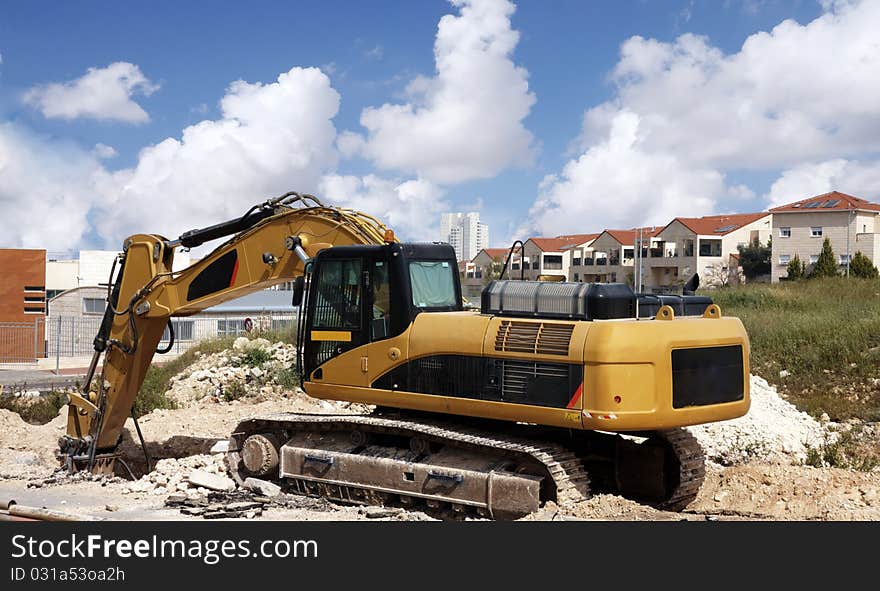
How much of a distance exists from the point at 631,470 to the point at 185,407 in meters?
11.4

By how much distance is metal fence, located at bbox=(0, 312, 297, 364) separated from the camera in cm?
3403

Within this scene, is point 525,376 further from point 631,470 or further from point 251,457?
point 251,457

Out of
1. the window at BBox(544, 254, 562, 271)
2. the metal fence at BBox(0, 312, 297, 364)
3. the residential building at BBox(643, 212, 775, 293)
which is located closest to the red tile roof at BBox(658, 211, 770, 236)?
the residential building at BBox(643, 212, 775, 293)

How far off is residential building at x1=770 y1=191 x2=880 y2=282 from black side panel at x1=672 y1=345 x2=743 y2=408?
A: 54.5 m

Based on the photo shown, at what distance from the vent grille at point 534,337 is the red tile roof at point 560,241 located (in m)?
68.5

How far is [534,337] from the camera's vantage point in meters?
9.02

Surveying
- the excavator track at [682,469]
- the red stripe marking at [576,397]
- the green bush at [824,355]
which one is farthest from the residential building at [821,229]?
the red stripe marking at [576,397]

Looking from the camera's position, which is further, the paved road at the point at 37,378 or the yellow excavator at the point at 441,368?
the paved road at the point at 37,378

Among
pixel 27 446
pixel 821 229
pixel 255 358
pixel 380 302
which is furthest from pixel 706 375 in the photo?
pixel 821 229

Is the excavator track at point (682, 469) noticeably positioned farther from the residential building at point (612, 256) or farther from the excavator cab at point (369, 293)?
the residential building at point (612, 256)

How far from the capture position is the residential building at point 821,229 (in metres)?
60.4

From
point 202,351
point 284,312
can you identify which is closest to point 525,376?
point 202,351

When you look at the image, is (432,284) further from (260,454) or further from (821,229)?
(821,229)

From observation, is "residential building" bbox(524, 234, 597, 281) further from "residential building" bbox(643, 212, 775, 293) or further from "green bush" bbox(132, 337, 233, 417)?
"green bush" bbox(132, 337, 233, 417)
